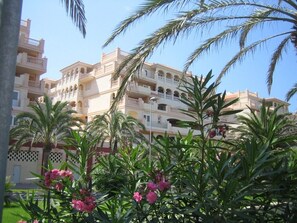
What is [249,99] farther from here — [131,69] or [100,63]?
[131,69]

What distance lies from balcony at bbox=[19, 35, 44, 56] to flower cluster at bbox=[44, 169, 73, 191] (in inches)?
1289

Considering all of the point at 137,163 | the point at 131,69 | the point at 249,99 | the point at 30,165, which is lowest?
the point at 30,165

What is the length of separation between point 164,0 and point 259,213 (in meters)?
5.09

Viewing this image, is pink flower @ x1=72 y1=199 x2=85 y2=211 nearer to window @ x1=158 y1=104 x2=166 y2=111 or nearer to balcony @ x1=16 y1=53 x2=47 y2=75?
balcony @ x1=16 y1=53 x2=47 y2=75

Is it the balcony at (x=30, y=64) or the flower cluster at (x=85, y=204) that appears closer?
the flower cluster at (x=85, y=204)

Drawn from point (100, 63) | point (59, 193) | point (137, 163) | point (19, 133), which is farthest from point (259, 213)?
point (100, 63)

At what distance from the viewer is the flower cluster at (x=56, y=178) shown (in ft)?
13.4

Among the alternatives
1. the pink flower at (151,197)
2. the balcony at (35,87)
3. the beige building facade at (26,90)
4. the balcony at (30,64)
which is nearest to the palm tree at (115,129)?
Result: the beige building facade at (26,90)

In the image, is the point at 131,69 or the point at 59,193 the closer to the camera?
the point at 59,193

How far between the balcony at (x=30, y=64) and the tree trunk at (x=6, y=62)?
3136 cm

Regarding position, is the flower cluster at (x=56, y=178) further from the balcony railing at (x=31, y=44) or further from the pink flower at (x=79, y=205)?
the balcony railing at (x=31, y=44)

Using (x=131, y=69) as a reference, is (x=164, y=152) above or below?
below

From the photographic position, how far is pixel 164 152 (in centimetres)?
432

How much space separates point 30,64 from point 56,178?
3201 cm
